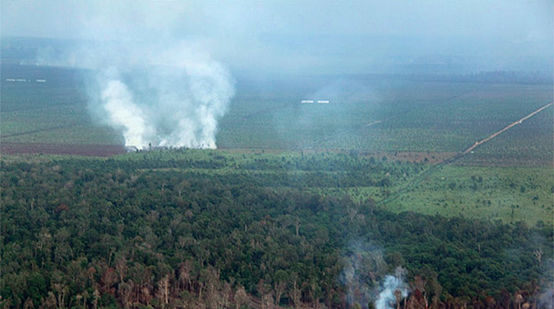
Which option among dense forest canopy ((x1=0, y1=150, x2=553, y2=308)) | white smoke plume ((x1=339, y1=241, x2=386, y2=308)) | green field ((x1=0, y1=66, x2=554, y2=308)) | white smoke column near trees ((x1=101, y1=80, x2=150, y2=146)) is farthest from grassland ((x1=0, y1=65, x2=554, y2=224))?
white smoke plume ((x1=339, y1=241, x2=386, y2=308))

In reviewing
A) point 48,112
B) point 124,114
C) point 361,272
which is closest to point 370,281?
point 361,272

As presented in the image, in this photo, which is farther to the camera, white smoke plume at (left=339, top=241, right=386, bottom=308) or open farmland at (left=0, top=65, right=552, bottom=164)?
open farmland at (left=0, top=65, right=552, bottom=164)

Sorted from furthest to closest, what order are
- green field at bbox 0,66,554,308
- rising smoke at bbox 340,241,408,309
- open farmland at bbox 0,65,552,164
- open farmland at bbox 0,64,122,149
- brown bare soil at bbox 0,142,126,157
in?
open farmland at bbox 0,64,122,149, open farmland at bbox 0,65,552,164, brown bare soil at bbox 0,142,126,157, green field at bbox 0,66,554,308, rising smoke at bbox 340,241,408,309

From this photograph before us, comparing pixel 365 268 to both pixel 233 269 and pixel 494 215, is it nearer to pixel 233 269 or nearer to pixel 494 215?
pixel 233 269

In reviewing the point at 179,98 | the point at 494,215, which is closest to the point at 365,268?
the point at 494,215

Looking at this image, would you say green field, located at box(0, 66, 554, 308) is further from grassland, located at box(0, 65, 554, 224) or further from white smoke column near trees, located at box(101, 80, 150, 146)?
white smoke column near trees, located at box(101, 80, 150, 146)

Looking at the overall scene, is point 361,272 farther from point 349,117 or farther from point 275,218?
point 349,117
